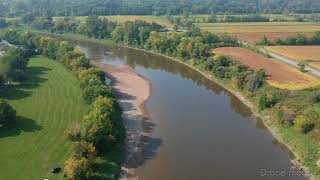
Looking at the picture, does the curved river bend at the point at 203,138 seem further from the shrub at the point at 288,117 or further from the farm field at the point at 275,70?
the farm field at the point at 275,70

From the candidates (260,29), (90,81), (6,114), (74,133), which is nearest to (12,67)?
(90,81)

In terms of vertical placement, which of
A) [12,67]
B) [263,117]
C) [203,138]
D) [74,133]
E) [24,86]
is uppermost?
[12,67]

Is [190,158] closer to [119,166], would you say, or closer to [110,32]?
[119,166]

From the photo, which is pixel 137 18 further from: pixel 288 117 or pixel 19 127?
pixel 19 127

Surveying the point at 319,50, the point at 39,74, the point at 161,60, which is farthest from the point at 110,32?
the point at 319,50

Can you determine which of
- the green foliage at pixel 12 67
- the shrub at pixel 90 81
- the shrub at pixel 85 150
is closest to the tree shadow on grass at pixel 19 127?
the shrub at pixel 85 150

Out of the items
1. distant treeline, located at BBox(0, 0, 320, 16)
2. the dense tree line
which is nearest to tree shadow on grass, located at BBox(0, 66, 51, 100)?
the dense tree line
